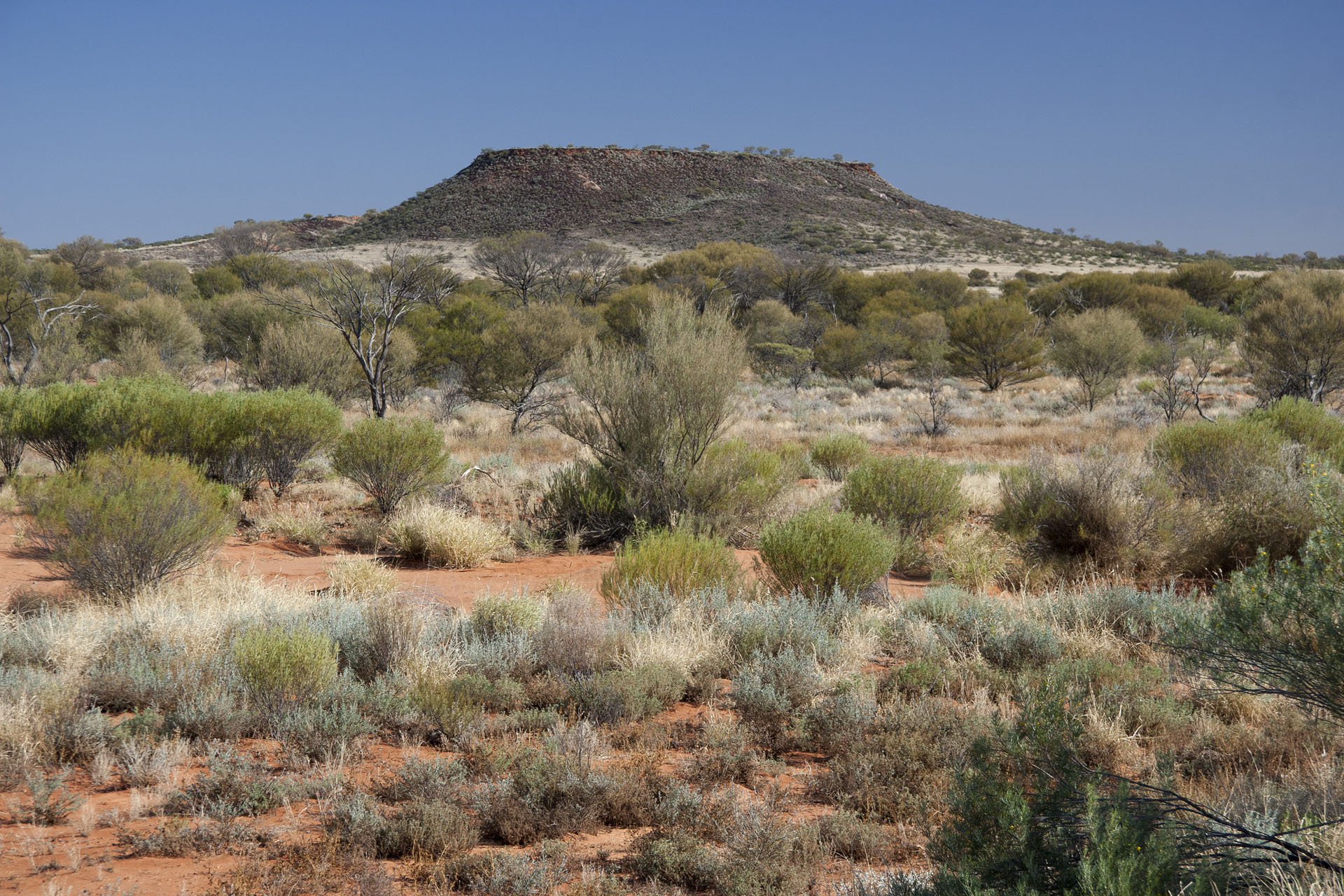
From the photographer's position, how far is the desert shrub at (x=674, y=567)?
666cm

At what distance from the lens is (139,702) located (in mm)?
4508

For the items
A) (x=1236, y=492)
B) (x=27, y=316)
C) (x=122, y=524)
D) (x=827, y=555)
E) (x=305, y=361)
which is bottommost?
(x=827, y=555)

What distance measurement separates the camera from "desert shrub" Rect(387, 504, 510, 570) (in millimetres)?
9062

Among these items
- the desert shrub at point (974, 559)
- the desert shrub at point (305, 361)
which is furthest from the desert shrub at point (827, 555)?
the desert shrub at point (305, 361)

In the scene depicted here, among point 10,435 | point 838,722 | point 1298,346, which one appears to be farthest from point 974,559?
point 1298,346

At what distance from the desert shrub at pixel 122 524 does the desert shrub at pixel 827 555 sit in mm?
4942

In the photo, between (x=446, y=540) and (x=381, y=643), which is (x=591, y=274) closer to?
(x=446, y=540)

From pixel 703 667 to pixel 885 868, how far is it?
88.6 inches

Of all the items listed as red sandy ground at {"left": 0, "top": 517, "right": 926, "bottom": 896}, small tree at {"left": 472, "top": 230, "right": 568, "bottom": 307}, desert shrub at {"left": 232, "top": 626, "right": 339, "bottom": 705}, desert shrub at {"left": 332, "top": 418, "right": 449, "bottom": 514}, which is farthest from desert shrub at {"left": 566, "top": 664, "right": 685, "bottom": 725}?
small tree at {"left": 472, "top": 230, "right": 568, "bottom": 307}

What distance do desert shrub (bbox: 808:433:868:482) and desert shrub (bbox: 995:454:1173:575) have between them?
4709 mm

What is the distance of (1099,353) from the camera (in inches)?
943

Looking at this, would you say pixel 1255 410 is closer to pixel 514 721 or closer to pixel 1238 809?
pixel 1238 809

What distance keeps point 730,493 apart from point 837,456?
4.99 m

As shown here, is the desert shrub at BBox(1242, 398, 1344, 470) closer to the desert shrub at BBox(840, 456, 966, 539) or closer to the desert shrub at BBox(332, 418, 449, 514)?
the desert shrub at BBox(840, 456, 966, 539)
